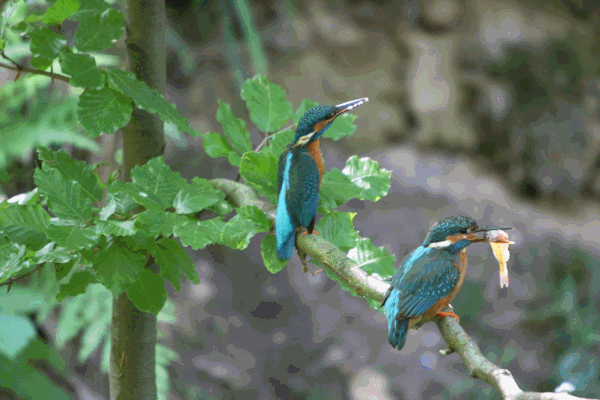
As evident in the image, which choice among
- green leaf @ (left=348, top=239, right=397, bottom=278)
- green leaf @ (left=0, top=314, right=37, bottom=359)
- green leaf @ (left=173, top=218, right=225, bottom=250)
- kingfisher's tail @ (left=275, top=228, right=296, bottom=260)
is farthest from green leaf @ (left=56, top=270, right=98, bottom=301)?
green leaf @ (left=0, top=314, right=37, bottom=359)

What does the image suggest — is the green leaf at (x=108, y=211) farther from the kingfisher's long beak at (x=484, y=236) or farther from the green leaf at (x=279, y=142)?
the kingfisher's long beak at (x=484, y=236)

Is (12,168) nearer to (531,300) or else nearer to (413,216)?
(413,216)

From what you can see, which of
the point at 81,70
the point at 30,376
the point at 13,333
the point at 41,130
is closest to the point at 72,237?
the point at 81,70

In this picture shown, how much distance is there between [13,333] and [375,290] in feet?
5.72

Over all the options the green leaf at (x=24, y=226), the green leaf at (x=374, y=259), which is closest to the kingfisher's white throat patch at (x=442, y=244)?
the green leaf at (x=374, y=259)

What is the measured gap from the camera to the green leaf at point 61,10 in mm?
706

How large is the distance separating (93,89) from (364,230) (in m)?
1.75

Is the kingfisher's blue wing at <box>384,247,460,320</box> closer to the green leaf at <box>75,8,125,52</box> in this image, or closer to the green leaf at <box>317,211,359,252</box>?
the green leaf at <box>317,211,359,252</box>

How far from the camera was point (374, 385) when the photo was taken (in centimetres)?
220

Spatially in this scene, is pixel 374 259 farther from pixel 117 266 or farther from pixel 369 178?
pixel 117 266

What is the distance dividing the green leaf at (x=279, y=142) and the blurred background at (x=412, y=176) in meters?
1.46

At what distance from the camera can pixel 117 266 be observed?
70 cm

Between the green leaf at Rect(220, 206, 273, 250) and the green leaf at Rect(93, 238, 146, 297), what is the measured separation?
0.13 meters

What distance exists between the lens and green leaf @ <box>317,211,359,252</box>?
2.63ft
